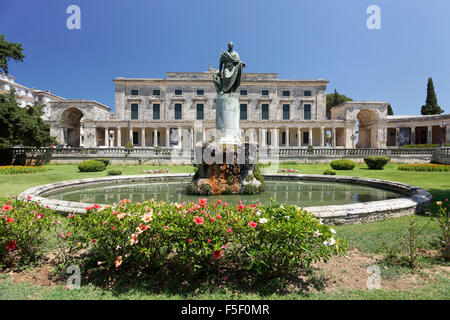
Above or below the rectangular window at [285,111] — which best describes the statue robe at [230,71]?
below

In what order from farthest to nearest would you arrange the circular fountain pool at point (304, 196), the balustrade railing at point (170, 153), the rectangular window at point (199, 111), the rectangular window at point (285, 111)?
the rectangular window at point (285, 111) → the rectangular window at point (199, 111) → the balustrade railing at point (170, 153) → the circular fountain pool at point (304, 196)

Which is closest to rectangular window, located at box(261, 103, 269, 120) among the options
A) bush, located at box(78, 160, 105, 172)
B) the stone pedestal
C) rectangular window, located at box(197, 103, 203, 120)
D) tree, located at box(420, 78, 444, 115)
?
rectangular window, located at box(197, 103, 203, 120)

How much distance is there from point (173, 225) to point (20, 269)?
2548 millimetres

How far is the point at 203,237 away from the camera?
9.66ft

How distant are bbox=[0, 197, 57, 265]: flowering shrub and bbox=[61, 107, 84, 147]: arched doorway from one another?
50.8 metres

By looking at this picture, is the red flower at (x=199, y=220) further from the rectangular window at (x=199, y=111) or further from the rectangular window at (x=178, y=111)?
the rectangular window at (x=178, y=111)

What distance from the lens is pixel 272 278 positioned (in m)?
3.13

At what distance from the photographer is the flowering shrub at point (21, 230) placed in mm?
3338

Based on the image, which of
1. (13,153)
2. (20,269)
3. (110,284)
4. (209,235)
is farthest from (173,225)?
(13,153)

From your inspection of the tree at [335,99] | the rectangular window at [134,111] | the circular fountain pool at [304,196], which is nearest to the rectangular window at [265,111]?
the rectangular window at [134,111]

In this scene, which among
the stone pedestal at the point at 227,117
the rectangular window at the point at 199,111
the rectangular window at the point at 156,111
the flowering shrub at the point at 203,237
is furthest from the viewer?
the rectangular window at the point at 156,111

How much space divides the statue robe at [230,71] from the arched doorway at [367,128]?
44845mm

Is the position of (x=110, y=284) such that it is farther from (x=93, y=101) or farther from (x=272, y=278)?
(x=93, y=101)
